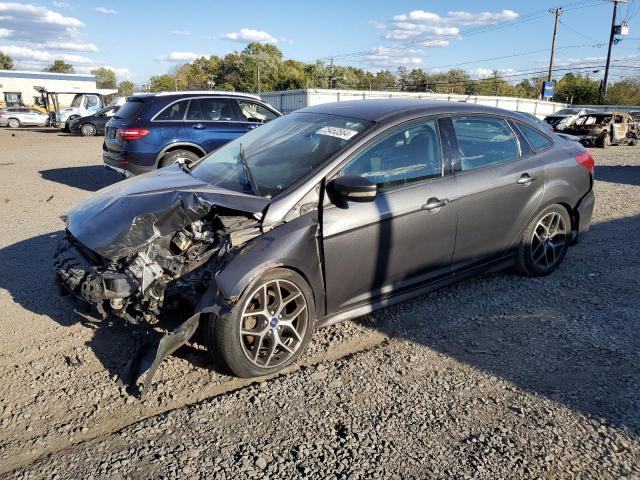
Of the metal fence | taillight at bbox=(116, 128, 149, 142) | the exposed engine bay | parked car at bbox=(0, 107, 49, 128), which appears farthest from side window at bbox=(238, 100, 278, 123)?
parked car at bbox=(0, 107, 49, 128)

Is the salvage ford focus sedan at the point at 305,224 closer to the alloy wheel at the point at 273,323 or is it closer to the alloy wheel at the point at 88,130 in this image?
the alloy wheel at the point at 273,323

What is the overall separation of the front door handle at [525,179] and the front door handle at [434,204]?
38.5 inches

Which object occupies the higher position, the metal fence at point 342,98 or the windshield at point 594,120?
the metal fence at point 342,98

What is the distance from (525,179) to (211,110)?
245 inches

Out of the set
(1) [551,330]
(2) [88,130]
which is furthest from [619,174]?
(2) [88,130]

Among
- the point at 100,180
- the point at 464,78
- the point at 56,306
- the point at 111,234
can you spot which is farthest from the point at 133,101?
the point at 464,78

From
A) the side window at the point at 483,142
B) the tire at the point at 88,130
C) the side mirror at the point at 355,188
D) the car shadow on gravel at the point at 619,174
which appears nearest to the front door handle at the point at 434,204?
the side window at the point at 483,142

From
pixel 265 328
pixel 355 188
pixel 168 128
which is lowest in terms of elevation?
pixel 265 328

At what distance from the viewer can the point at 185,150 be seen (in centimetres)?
855

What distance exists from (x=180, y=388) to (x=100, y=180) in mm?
8915

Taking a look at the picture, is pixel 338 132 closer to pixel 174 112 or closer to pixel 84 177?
pixel 174 112

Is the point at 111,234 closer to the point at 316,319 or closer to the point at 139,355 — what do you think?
the point at 139,355

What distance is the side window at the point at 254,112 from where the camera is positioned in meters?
9.36

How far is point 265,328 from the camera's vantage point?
3.21 meters
